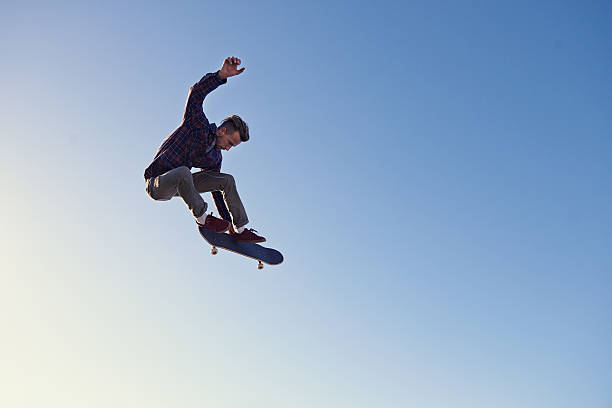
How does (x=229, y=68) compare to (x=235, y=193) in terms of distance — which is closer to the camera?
(x=229, y=68)

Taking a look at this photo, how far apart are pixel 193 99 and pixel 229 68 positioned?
71 cm

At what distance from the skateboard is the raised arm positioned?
1751 millimetres

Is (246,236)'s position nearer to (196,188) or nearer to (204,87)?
(196,188)

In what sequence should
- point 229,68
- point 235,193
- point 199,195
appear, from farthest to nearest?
point 235,193, point 199,195, point 229,68

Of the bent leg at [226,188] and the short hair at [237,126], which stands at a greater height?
the short hair at [237,126]

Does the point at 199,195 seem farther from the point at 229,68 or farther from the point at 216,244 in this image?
the point at 229,68

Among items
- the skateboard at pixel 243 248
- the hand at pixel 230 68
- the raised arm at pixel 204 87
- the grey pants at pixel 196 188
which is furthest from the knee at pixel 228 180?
the hand at pixel 230 68

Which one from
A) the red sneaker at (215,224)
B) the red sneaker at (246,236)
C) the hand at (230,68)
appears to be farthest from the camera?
the red sneaker at (246,236)

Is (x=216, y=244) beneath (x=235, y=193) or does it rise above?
beneath

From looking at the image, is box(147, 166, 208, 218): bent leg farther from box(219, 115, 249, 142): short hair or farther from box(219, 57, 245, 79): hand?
box(219, 57, 245, 79): hand

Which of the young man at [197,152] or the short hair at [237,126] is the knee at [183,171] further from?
the short hair at [237,126]

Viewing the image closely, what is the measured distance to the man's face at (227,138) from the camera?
28.1ft

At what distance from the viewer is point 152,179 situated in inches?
336

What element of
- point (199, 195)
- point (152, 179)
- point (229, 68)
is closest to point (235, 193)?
point (199, 195)
